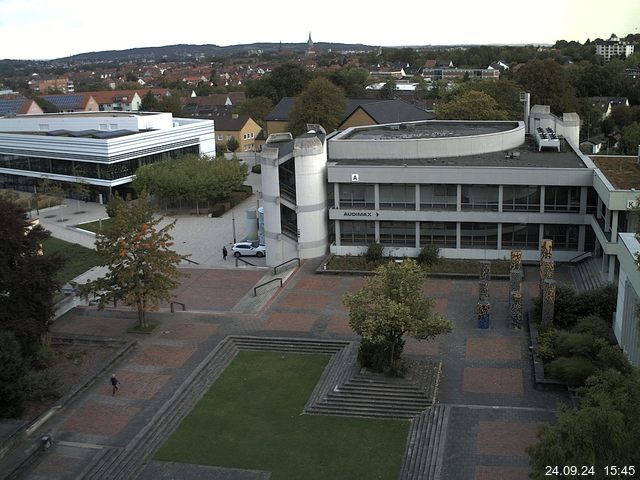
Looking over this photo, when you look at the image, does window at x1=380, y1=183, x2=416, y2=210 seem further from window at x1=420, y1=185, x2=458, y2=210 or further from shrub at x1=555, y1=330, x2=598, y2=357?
shrub at x1=555, y1=330, x2=598, y2=357

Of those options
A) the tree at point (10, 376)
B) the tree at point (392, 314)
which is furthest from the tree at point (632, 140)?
the tree at point (10, 376)

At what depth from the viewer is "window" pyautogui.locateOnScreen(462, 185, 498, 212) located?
39.5 m

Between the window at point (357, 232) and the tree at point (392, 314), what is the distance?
50.5ft

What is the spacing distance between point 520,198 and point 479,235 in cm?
305

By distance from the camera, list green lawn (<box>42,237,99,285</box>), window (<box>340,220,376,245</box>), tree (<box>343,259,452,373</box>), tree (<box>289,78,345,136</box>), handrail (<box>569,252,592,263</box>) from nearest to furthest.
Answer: tree (<box>343,259,452,373</box>)
handrail (<box>569,252,592,263</box>)
window (<box>340,220,376,245</box>)
green lawn (<box>42,237,99,285</box>)
tree (<box>289,78,345,136</box>)

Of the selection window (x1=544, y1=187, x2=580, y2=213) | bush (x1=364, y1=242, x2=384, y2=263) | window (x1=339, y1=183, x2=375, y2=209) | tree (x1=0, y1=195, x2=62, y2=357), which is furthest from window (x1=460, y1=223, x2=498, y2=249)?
tree (x1=0, y1=195, x2=62, y2=357)

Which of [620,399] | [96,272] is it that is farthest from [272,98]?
[620,399]

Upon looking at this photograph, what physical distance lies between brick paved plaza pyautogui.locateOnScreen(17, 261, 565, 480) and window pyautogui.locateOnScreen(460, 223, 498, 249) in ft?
12.0

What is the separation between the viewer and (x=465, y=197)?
131ft

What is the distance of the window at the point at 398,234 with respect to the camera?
41.1 m

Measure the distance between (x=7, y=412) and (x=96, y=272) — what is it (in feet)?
65.2

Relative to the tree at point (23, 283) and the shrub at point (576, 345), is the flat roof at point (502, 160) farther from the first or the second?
the tree at point (23, 283)

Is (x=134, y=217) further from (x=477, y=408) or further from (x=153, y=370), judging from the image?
(x=477, y=408)

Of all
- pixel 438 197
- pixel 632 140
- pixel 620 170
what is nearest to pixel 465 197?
pixel 438 197
